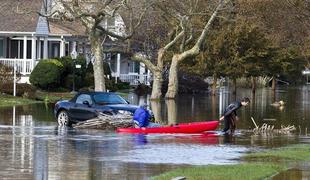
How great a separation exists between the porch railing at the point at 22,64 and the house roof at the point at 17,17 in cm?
232

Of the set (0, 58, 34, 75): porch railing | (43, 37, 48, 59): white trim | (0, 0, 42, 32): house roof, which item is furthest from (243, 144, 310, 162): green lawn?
(43, 37, 48, 59): white trim

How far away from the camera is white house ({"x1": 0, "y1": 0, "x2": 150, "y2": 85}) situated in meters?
57.9

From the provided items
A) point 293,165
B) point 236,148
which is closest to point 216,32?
point 236,148

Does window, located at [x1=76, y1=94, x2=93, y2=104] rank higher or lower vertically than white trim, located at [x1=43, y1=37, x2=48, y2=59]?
lower

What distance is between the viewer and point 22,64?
5734 centimetres

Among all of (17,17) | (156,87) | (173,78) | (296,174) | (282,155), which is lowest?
(296,174)

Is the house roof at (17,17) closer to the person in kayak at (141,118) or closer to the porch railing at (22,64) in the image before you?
the porch railing at (22,64)

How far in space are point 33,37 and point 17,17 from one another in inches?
110

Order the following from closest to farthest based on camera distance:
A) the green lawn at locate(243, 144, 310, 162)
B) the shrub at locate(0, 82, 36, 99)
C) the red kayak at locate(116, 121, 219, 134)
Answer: the green lawn at locate(243, 144, 310, 162), the red kayak at locate(116, 121, 219, 134), the shrub at locate(0, 82, 36, 99)

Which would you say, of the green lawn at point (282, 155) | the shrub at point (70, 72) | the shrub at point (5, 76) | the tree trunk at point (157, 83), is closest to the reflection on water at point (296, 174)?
the green lawn at point (282, 155)

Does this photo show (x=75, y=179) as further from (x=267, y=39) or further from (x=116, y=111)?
(x=267, y=39)

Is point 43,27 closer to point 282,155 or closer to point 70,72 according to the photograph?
point 70,72

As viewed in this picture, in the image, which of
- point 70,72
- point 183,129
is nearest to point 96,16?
point 70,72

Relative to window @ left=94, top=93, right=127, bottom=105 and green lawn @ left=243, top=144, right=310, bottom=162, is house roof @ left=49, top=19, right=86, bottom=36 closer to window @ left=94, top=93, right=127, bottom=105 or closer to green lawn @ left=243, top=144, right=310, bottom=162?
window @ left=94, top=93, right=127, bottom=105
